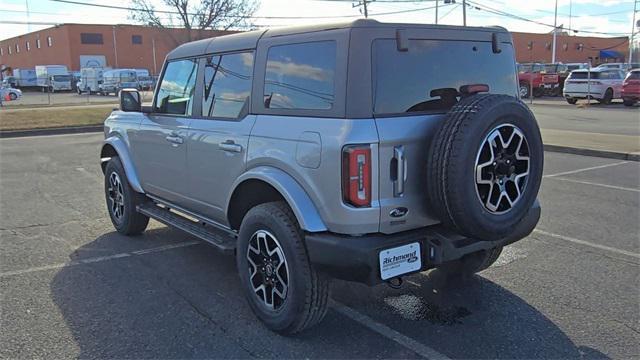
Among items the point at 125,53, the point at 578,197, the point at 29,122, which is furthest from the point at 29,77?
the point at 578,197

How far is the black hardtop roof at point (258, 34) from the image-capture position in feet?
10.5

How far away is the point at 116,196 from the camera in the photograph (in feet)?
19.6

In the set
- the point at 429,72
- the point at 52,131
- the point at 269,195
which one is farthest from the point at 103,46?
the point at 429,72

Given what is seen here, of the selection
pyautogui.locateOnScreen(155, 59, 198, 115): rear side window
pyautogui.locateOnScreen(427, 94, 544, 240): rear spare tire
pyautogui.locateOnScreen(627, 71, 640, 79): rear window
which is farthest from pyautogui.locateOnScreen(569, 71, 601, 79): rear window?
pyautogui.locateOnScreen(427, 94, 544, 240): rear spare tire

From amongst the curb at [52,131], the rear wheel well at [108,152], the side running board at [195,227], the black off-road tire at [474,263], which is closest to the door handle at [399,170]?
the black off-road tire at [474,263]

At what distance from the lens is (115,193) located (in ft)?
19.7

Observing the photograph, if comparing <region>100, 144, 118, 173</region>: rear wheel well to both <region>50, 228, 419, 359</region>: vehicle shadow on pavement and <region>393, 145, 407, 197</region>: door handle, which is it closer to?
<region>50, 228, 419, 359</region>: vehicle shadow on pavement

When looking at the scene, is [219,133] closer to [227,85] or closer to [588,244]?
[227,85]

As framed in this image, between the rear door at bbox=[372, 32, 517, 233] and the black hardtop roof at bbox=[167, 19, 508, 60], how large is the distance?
101 mm

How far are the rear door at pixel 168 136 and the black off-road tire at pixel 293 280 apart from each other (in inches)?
53.7

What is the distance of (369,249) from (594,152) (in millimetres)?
9728

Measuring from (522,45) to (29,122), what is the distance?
2930 inches

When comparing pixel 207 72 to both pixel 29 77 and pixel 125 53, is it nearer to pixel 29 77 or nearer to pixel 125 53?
pixel 29 77

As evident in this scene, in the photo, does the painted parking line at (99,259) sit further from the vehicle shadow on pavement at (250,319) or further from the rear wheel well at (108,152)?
the rear wheel well at (108,152)
